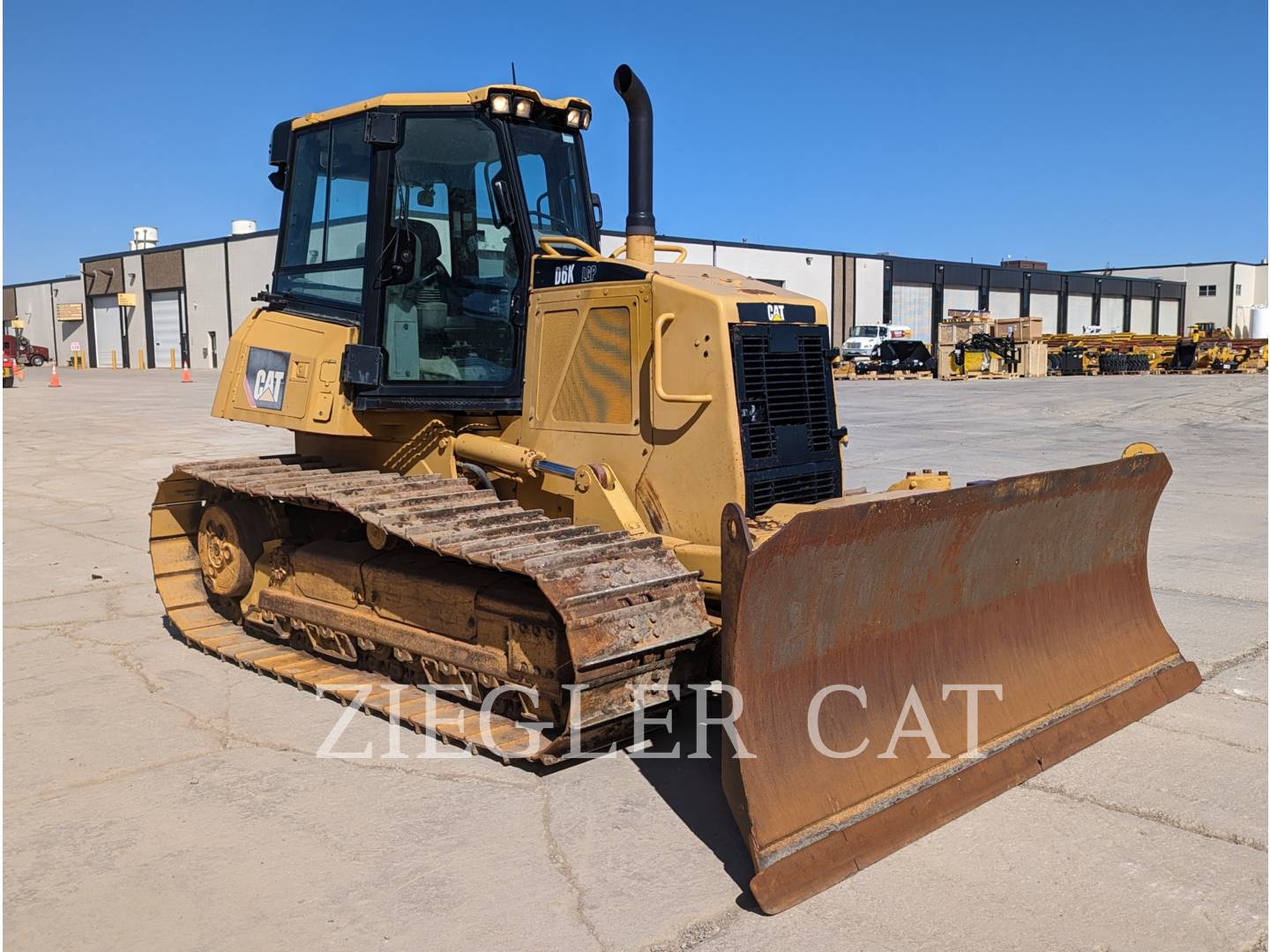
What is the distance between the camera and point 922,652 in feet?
15.1

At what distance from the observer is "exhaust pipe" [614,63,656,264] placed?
574cm

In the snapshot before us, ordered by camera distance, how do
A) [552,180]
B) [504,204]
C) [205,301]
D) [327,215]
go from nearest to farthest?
[504,204] → [552,180] → [327,215] → [205,301]

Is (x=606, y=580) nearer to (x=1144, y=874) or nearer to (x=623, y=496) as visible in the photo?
(x=623, y=496)

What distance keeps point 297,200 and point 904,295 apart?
169 feet

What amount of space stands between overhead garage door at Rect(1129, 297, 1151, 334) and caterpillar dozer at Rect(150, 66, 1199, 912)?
228 ft

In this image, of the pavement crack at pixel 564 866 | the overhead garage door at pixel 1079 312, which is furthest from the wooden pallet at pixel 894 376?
the pavement crack at pixel 564 866

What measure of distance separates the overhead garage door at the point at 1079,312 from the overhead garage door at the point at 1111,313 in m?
0.90

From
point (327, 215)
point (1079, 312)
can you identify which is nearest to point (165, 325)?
point (1079, 312)

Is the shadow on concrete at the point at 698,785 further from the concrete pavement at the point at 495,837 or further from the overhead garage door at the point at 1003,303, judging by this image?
the overhead garage door at the point at 1003,303

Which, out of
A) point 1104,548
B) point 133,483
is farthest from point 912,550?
point 133,483

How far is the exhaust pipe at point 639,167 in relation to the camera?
5.74m

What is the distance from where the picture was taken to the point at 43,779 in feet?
15.2

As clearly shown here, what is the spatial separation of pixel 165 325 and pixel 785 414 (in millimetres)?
→ 53820

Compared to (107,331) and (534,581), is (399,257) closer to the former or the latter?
(534,581)
